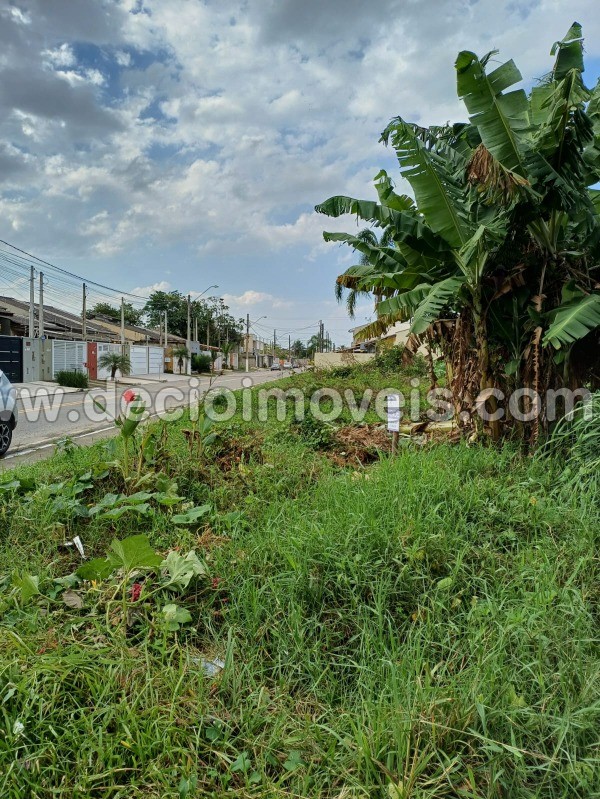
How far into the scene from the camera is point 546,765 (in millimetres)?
1634

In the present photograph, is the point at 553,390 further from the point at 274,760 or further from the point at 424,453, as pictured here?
the point at 274,760

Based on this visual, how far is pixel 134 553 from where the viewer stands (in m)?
2.40

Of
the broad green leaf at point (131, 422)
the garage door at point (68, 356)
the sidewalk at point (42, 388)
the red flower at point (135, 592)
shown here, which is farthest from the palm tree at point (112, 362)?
the red flower at point (135, 592)

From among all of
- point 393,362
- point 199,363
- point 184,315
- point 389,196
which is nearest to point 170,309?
point 184,315

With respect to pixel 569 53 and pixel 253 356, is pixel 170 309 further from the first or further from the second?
pixel 569 53

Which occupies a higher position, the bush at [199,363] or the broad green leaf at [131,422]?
the bush at [199,363]

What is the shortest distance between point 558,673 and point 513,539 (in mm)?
1118

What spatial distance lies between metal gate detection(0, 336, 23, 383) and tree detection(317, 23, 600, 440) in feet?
77.9

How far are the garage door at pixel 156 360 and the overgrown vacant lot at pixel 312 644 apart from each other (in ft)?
130

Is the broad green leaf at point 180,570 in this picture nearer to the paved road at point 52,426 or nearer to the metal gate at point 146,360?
the paved road at point 52,426

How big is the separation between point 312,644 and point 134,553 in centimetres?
100

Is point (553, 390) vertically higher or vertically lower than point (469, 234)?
lower

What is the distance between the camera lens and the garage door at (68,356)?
88.4 ft

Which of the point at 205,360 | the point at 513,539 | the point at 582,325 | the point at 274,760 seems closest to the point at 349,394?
the point at 582,325
